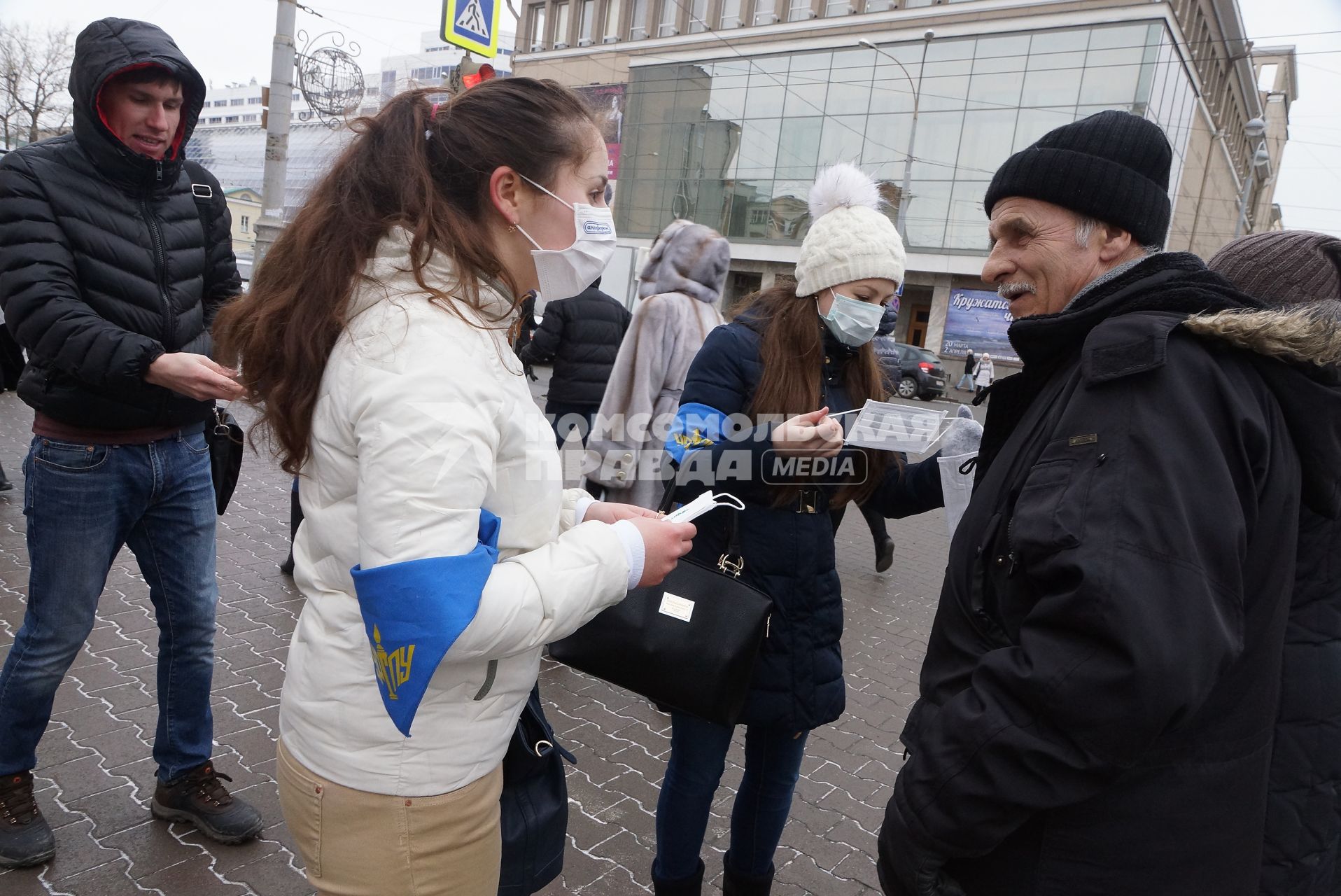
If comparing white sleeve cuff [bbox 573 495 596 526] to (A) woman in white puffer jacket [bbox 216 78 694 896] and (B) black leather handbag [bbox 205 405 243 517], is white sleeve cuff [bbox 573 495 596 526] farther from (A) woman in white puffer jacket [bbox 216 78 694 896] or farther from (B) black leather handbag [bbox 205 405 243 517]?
(B) black leather handbag [bbox 205 405 243 517]

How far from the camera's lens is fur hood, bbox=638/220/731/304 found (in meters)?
4.39

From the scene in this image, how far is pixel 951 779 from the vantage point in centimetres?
122

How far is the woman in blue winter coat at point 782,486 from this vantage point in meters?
2.19

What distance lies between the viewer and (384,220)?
53.7 inches

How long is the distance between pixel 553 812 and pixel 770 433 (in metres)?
1.02

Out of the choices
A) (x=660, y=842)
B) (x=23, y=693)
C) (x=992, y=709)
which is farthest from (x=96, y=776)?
(x=992, y=709)

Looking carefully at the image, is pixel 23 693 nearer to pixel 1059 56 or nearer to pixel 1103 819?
pixel 1103 819

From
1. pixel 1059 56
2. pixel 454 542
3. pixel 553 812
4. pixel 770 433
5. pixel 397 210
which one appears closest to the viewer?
pixel 454 542

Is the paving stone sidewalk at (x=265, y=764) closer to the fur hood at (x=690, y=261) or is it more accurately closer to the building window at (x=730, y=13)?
the fur hood at (x=690, y=261)

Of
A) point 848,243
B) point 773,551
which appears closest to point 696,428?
point 773,551

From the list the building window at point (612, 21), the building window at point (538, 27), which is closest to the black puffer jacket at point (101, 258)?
the building window at point (612, 21)

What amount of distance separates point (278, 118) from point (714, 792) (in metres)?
8.42

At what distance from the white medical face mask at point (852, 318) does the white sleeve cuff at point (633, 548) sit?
114 centimetres

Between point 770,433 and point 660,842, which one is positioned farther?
point 660,842
